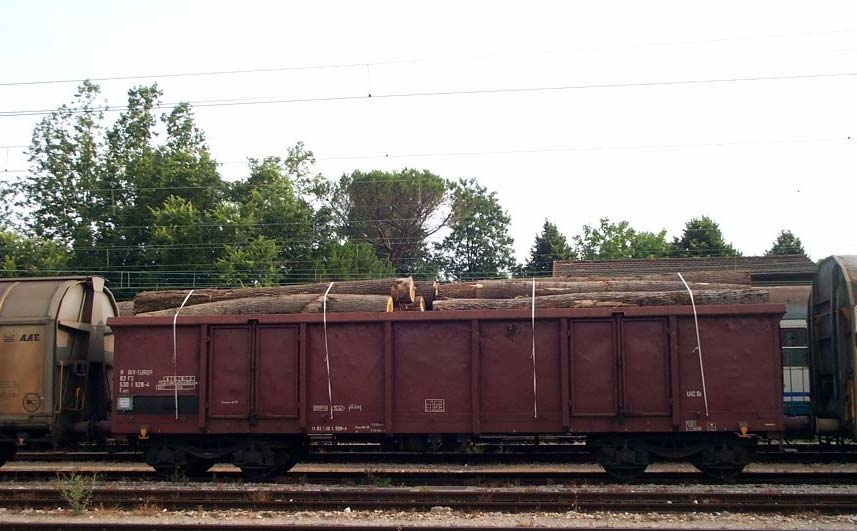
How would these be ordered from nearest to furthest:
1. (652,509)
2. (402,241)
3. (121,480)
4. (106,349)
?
1. (652,509)
2. (121,480)
3. (106,349)
4. (402,241)

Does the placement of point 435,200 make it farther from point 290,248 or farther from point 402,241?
point 290,248

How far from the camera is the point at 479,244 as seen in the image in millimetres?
55500

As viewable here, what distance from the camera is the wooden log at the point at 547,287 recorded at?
11.2 meters

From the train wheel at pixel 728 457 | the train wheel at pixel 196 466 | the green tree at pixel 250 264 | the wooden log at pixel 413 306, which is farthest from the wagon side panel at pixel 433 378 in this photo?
the green tree at pixel 250 264

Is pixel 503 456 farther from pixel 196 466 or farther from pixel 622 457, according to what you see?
pixel 196 466

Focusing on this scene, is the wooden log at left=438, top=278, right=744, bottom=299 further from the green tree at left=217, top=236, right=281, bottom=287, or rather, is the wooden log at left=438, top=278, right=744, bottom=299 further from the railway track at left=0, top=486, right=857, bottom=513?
A: the green tree at left=217, top=236, right=281, bottom=287

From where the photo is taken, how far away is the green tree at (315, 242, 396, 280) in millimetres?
37375

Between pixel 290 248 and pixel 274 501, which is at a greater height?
pixel 290 248

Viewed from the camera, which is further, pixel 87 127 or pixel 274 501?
pixel 87 127

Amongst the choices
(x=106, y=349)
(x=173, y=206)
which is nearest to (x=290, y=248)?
(x=173, y=206)

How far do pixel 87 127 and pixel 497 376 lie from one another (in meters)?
35.7

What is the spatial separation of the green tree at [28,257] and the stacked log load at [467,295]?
73.6 ft

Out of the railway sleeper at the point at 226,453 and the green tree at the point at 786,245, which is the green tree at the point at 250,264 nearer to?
the railway sleeper at the point at 226,453

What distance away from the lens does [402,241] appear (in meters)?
47.5
